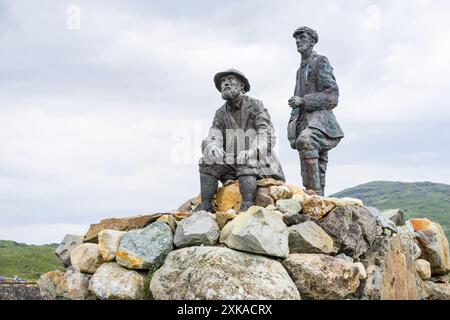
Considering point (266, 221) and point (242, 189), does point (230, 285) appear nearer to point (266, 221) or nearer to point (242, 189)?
point (266, 221)

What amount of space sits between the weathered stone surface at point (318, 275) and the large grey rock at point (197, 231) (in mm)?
1143

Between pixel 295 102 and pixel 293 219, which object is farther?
pixel 295 102

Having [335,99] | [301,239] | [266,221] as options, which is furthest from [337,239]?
[335,99]

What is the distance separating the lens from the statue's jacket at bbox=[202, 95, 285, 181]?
32.5 feet

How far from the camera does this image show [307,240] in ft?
27.0

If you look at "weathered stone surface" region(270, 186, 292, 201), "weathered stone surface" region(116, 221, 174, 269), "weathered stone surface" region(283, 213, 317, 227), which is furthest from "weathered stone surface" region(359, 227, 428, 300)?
"weathered stone surface" region(116, 221, 174, 269)

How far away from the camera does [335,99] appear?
37.7 ft

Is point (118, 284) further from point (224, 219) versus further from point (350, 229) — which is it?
point (350, 229)

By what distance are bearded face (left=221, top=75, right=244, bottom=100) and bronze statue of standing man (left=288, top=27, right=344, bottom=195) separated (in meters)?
1.87

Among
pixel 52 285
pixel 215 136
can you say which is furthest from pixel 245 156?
pixel 52 285

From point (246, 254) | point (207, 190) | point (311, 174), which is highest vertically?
point (311, 174)

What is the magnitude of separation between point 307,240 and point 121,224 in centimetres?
330
